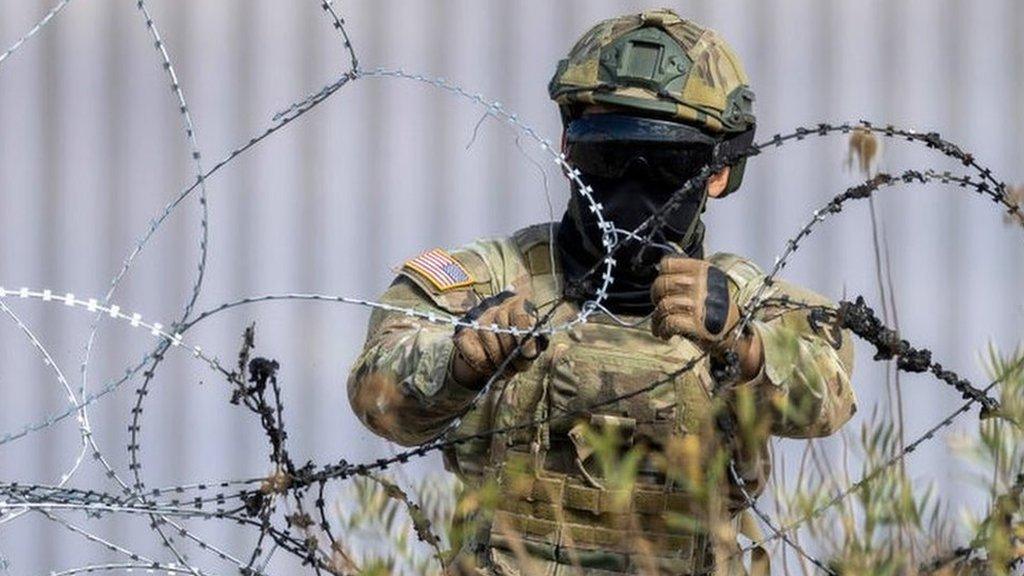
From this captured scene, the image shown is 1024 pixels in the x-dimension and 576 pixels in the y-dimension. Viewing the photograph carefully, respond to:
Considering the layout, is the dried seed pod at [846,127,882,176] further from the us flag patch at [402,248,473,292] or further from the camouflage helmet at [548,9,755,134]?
the us flag patch at [402,248,473,292]

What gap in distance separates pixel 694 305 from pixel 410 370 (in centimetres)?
60

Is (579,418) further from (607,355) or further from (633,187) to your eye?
(633,187)

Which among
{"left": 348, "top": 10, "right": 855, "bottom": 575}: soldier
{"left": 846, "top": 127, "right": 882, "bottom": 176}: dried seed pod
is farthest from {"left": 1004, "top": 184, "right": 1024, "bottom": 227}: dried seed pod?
{"left": 348, "top": 10, "right": 855, "bottom": 575}: soldier

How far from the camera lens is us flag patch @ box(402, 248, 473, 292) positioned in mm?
4617

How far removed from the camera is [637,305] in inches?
181

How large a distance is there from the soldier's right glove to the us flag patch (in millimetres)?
437

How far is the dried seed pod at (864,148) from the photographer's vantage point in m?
3.67

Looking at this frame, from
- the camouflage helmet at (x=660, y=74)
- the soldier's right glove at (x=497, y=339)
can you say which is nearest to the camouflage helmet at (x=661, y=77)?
the camouflage helmet at (x=660, y=74)

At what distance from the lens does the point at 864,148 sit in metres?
3.74

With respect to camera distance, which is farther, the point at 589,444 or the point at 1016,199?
the point at 589,444

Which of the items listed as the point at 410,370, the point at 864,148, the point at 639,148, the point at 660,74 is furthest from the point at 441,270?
the point at 864,148

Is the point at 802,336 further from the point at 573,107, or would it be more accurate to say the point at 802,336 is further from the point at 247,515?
the point at 247,515

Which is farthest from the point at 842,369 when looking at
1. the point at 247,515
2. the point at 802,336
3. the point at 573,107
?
the point at 247,515

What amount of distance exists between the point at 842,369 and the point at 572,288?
798 millimetres
